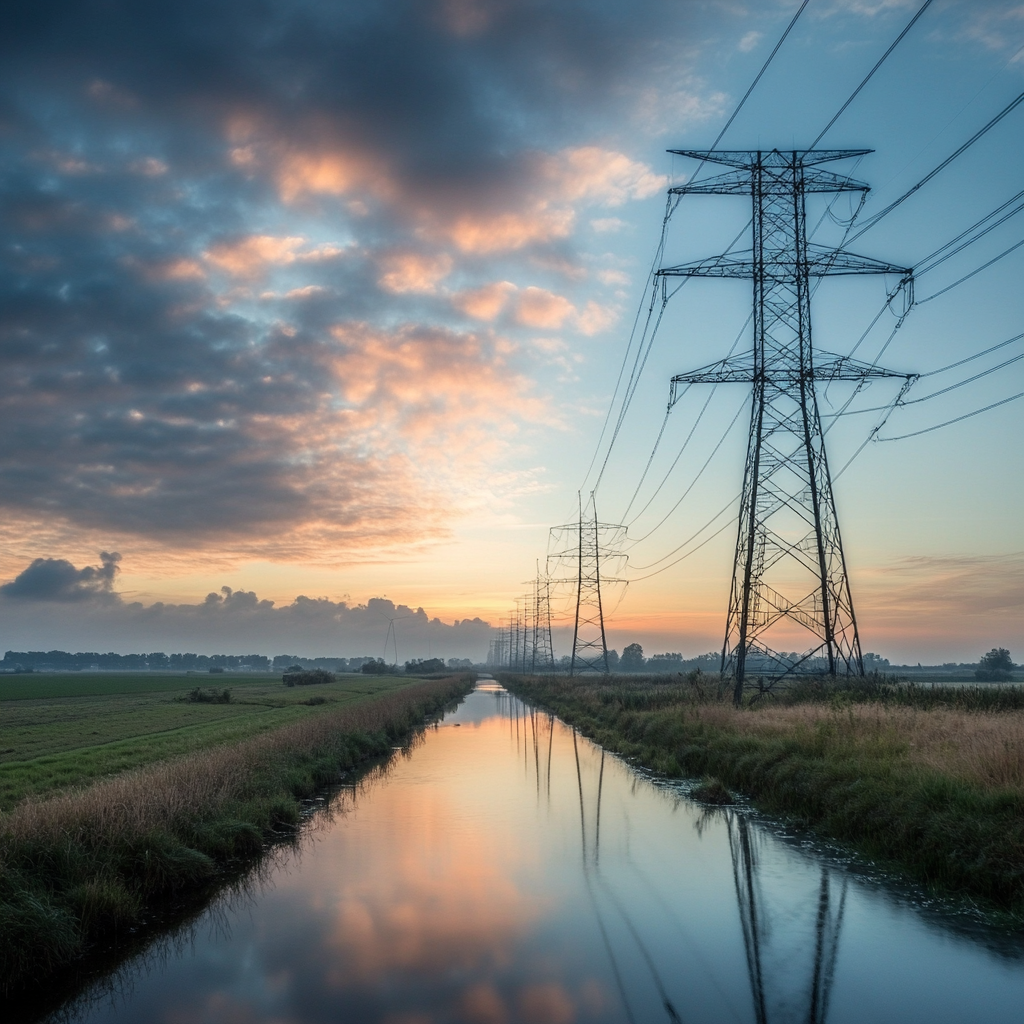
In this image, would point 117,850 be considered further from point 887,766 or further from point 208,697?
point 208,697

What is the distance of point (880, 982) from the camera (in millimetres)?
7871

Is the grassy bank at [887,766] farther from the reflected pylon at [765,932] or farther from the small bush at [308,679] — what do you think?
the small bush at [308,679]

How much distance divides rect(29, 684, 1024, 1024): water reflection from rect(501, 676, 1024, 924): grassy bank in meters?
1.10

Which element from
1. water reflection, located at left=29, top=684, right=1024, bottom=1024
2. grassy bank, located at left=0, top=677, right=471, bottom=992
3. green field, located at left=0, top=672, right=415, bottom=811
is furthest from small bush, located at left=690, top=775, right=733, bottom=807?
green field, located at left=0, top=672, right=415, bottom=811

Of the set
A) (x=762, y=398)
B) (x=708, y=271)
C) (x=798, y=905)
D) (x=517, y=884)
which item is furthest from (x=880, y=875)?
(x=708, y=271)

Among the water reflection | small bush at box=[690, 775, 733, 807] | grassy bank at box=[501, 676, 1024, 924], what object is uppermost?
grassy bank at box=[501, 676, 1024, 924]

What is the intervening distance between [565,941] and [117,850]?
6.33 m

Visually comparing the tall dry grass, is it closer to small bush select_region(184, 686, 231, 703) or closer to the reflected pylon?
the reflected pylon

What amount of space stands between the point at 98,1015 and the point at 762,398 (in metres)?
24.4

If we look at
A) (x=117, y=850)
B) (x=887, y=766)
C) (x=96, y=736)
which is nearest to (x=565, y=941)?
(x=117, y=850)

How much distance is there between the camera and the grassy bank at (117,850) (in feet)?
28.8

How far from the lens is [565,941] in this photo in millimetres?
9367

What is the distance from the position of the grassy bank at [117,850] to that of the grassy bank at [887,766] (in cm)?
1008

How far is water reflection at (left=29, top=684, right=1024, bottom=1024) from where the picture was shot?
7578 mm
